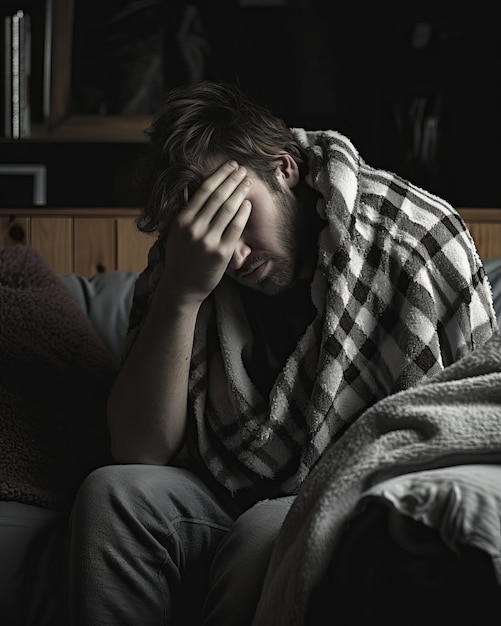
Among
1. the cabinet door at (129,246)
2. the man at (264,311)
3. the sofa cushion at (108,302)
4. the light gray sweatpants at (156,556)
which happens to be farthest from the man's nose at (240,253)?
the cabinet door at (129,246)

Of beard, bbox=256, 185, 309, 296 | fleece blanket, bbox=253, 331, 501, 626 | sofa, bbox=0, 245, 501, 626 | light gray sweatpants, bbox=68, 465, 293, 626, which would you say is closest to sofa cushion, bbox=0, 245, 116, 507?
sofa, bbox=0, 245, 501, 626

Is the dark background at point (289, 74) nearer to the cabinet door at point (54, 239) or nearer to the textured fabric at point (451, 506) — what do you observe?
the cabinet door at point (54, 239)

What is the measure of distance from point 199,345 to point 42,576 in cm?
40

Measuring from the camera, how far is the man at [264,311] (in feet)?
4.17

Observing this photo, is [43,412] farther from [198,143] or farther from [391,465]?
[391,465]

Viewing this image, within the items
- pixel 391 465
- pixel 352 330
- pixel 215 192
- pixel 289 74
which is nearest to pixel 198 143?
pixel 215 192

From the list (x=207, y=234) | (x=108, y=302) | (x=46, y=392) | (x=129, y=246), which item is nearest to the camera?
(x=207, y=234)

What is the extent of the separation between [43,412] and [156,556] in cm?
43

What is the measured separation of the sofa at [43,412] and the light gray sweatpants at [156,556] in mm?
160

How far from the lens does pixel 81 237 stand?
2350 mm

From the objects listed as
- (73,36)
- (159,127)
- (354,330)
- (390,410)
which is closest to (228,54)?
(73,36)

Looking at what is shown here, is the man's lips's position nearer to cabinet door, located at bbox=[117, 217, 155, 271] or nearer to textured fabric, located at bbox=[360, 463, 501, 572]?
textured fabric, located at bbox=[360, 463, 501, 572]

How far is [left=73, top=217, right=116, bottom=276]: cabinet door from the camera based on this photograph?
235 centimetres

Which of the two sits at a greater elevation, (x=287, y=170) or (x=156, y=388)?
(x=287, y=170)
